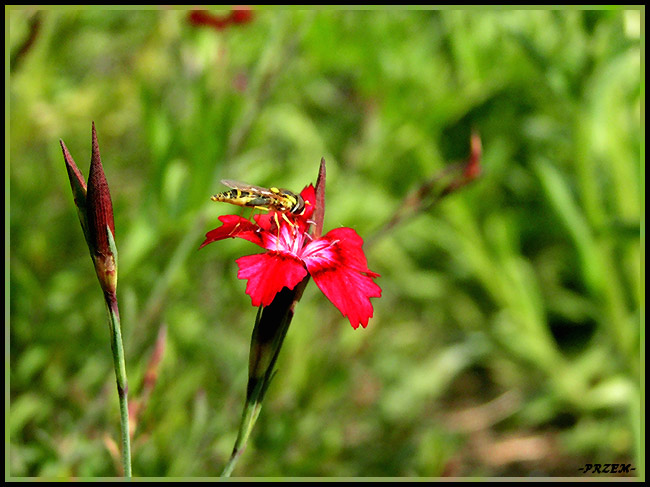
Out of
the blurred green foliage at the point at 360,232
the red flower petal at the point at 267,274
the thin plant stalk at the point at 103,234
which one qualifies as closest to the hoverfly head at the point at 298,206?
the red flower petal at the point at 267,274

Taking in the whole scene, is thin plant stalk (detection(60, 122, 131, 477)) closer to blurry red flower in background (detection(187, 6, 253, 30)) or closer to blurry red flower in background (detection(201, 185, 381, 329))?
blurry red flower in background (detection(201, 185, 381, 329))

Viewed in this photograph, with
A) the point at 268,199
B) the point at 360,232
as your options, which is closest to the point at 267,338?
the point at 268,199

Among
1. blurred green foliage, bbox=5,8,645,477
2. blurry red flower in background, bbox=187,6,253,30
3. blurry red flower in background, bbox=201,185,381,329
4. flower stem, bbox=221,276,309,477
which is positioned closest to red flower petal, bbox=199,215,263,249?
blurry red flower in background, bbox=201,185,381,329

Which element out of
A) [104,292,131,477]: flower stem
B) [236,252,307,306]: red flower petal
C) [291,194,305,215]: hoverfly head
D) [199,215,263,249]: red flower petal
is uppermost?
[291,194,305,215]: hoverfly head

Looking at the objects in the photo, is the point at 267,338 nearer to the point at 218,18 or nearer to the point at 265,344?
the point at 265,344

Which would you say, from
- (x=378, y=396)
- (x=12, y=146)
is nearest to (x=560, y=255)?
(x=378, y=396)

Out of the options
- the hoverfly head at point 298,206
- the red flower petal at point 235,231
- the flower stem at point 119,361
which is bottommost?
the flower stem at point 119,361

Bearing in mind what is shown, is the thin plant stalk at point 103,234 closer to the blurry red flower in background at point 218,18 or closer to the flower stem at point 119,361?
the flower stem at point 119,361
